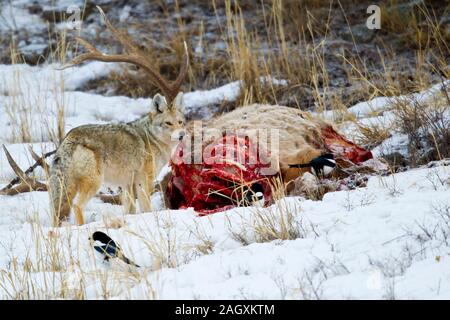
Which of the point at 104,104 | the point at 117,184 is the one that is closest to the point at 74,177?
the point at 117,184

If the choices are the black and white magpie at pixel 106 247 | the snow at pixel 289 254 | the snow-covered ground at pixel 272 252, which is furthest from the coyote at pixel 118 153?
the black and white magpie at pixel 106 247

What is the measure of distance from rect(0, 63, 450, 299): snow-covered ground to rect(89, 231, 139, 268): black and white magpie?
6 centimetres

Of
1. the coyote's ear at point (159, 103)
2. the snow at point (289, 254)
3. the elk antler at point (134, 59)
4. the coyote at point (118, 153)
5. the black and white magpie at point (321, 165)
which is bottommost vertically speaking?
the snow at point (289, 254)

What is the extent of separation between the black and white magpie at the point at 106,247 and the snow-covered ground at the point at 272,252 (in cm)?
6

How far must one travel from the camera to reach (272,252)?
4922 millimetres

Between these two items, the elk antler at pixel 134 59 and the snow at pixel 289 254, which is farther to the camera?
the elk antler at pixel 134 59

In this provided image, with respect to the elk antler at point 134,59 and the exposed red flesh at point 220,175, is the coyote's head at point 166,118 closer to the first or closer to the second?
the elk antler at point 134,59

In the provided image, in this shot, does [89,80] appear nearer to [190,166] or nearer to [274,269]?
[190,166]

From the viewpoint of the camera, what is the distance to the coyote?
665cm

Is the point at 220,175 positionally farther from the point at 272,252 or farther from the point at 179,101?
the point at 272,252

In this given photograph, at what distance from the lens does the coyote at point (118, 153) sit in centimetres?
665

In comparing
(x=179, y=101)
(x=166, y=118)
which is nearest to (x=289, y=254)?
(x=166, y=118)
